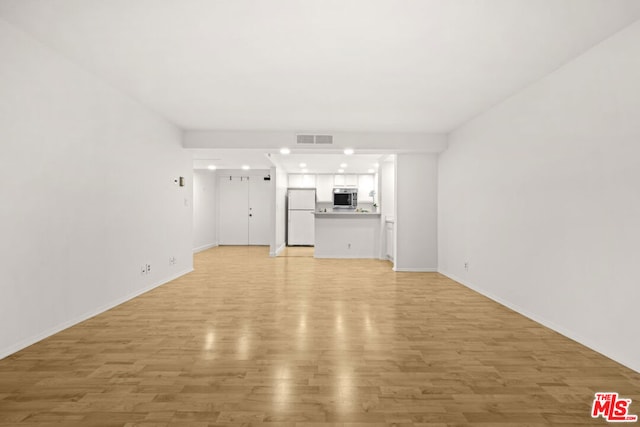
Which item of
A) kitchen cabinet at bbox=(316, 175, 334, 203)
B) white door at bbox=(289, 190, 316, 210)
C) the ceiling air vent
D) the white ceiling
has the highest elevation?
the white ceiling

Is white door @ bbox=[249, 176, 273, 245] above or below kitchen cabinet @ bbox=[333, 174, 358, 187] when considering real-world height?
below

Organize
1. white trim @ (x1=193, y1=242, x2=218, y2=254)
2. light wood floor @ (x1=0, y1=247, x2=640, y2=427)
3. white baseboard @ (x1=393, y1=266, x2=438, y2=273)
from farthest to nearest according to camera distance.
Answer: white trim @ (x1=193, y1=242, x2=218, y2=254), white baseboard @ (x1=393, y1=266, x2=438, y2=273), light wood floor @ (x1=0, y1=247, x2=640, y2=427)

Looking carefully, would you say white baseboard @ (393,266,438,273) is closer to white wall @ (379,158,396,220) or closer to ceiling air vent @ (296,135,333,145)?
white wall @ (379,158,396,220)

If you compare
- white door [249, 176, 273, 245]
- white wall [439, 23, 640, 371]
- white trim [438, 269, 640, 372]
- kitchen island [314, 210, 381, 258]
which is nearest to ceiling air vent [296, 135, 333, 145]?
white wall [439, 23, 640, 371]

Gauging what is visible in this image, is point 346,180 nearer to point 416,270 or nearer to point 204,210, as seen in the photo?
point 204,210

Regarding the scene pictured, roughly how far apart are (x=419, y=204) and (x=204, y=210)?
665cm

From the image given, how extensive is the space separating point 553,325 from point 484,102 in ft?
8.88

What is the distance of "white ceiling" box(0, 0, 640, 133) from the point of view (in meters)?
2.24

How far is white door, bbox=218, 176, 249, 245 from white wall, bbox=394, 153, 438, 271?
6182mm

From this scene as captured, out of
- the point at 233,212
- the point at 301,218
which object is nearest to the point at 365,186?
the point at 301,218

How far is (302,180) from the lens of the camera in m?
10.8

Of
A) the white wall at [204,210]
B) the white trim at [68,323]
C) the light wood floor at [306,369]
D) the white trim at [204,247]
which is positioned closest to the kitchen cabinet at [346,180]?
the white wall at [204,210]

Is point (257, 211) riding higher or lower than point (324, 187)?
lower

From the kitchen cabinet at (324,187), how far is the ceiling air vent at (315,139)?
5.24 metres
